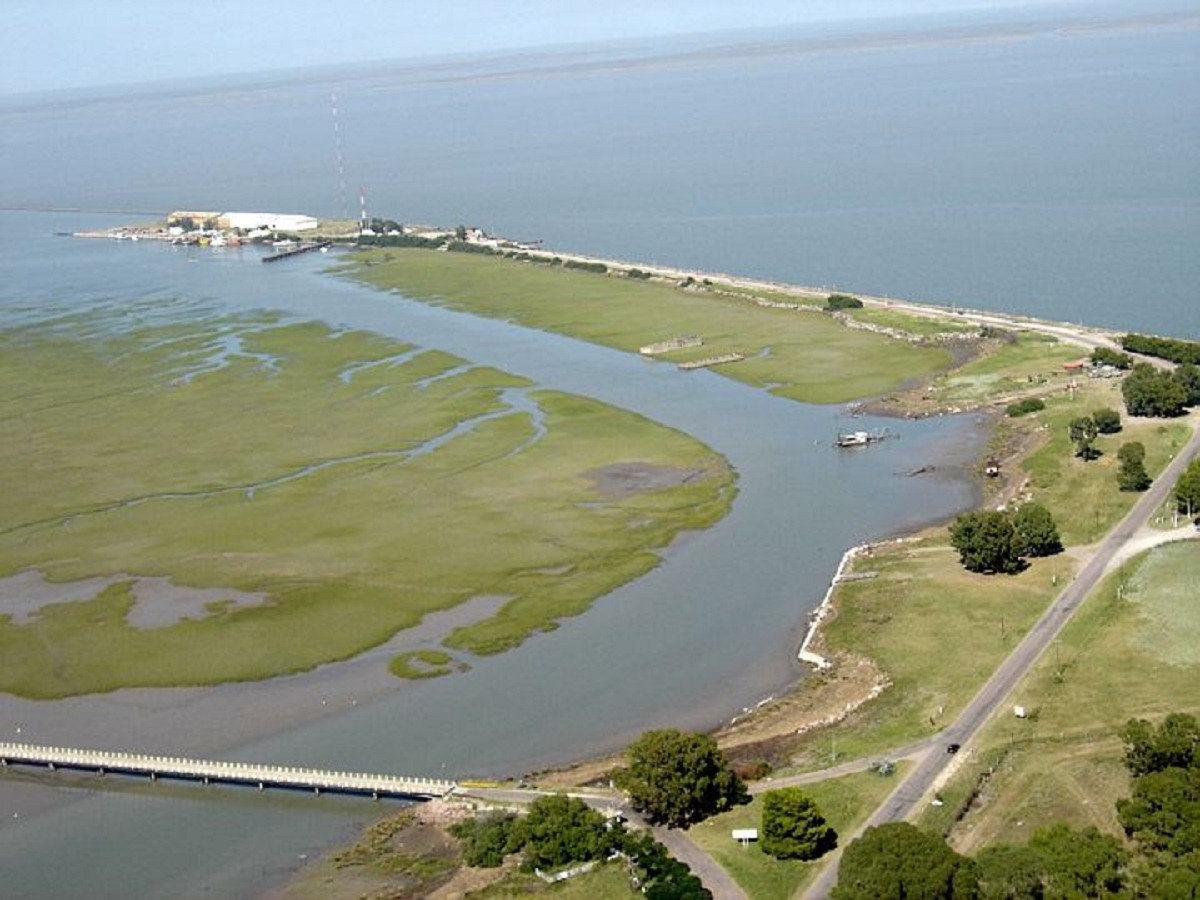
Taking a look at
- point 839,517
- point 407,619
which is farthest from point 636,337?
point 407,619

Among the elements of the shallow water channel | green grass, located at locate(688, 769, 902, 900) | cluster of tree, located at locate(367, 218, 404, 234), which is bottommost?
the shallow water channel

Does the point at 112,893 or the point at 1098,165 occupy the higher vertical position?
the point at 1098,165

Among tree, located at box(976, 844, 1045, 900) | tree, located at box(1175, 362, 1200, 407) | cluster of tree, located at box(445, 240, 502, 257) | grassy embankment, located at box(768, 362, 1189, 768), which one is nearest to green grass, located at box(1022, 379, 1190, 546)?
grassy embankment, located at box(768, 362, 1189, 768)

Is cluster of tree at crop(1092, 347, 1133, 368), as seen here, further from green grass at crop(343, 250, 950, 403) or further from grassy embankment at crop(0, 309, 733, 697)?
grassy embankment at crop(0, 309, 733, 697)

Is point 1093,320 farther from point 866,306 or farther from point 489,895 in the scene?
point 489,895

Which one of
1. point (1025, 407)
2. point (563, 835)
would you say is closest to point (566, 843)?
point (563, 835)

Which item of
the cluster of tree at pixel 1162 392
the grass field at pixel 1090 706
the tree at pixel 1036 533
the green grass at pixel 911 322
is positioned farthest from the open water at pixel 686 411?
the grass field at pixel 1090 706
